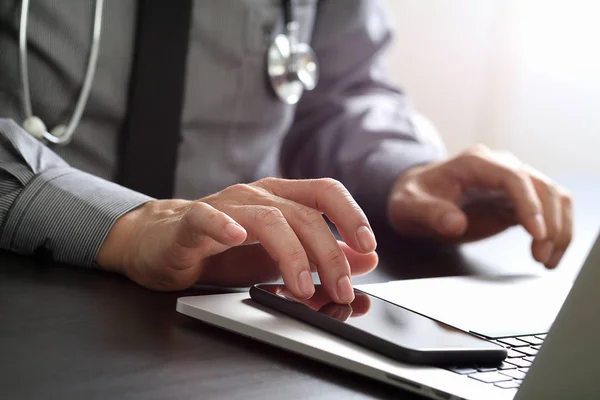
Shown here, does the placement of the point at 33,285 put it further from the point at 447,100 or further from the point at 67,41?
the point at 447,100

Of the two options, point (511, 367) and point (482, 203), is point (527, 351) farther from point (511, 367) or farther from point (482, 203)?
point (482, 203)

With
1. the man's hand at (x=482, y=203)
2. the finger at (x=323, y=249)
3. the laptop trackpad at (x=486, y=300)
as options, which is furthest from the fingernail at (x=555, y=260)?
the finger at (x=323, y=249)

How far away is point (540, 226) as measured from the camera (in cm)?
79

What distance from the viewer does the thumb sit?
0.81 meters

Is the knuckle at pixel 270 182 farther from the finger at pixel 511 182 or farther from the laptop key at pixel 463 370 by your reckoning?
the finger at pixel 511 182

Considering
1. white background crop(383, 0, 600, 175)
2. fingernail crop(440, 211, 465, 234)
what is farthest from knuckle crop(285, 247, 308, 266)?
white background crop(383, 0, 600, 175)

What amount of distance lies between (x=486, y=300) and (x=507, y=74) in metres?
2.10

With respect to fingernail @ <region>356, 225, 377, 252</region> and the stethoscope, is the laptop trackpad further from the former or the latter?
the stethoscope

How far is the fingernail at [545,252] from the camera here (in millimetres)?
779

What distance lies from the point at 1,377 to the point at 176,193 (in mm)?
613

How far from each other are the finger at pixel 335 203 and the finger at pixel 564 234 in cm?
33

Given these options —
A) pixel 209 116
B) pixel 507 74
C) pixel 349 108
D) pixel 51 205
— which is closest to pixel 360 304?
pixel 51 205

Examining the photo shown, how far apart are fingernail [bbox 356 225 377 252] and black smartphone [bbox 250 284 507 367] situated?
3 centimetres

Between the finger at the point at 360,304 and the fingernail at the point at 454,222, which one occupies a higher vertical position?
the fingernail at the point at 454,222
